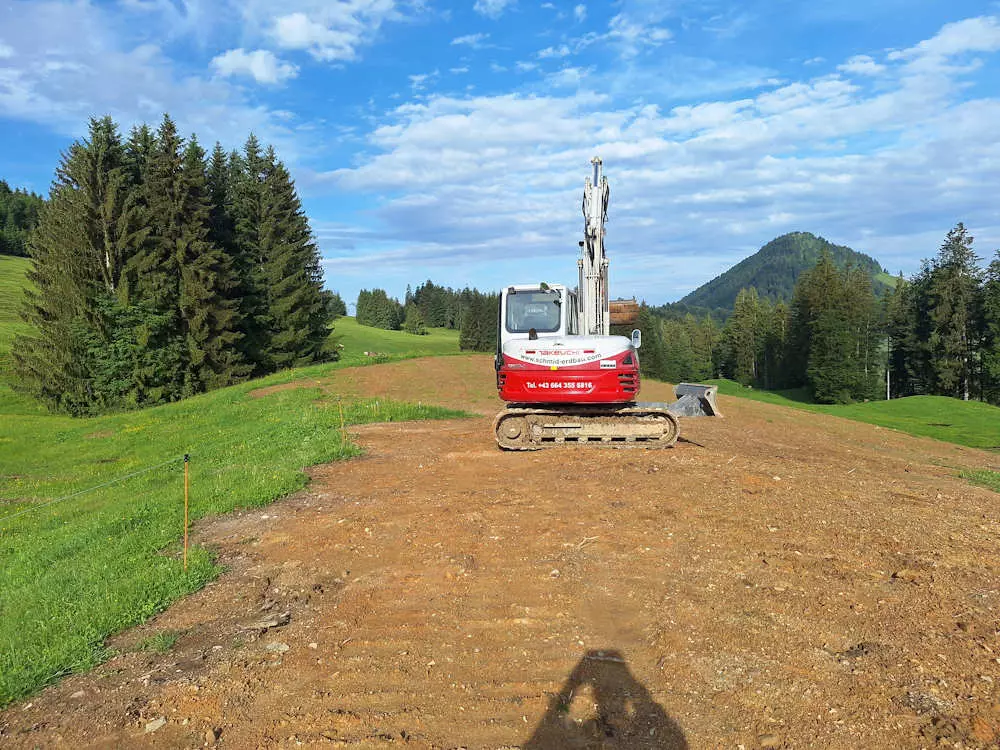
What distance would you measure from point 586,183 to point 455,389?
13.9 m

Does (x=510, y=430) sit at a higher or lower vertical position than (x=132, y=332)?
lower

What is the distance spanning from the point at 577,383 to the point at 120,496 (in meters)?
10.3

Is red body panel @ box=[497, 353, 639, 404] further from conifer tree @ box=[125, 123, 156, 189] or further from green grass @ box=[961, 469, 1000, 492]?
conifer tree @ box=[125, 123, 156, 189]

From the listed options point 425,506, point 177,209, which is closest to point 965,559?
point 425,506

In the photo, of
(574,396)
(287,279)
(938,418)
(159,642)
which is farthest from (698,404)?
(287,279)

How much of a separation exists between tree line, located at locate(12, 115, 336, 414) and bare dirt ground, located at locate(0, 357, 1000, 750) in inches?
1306

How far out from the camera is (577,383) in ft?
37.6

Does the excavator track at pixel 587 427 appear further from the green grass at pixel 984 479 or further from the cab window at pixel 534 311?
the green grass at pixel 984 479

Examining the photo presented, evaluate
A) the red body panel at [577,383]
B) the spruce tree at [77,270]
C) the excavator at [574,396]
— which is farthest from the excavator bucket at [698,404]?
the spruce tree at [77,270]

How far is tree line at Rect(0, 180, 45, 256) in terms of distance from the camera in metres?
102

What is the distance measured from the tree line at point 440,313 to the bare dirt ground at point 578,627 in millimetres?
89026

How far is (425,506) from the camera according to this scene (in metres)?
8.71

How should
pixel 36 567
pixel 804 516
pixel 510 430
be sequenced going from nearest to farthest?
1. pixel 804 516
2. pixel 36 567
3. pixel 510 430

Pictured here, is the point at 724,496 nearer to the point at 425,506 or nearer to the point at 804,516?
the point at 804,516
